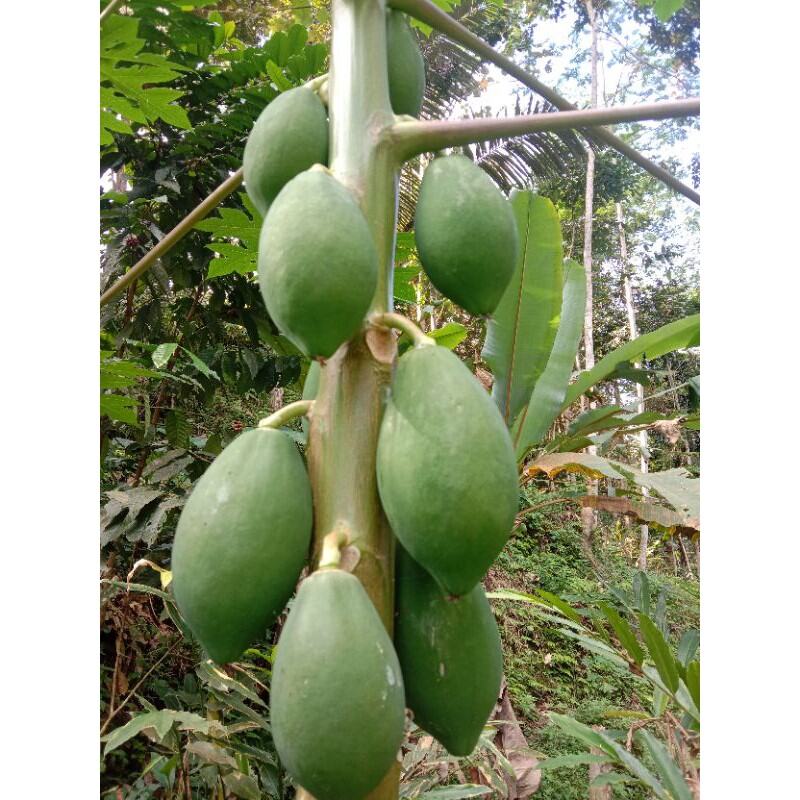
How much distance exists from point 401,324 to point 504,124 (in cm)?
19

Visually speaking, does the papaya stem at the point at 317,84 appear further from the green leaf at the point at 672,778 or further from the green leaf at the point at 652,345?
the green leaf at the point at 672,778

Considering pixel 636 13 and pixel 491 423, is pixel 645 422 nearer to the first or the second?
pixel 491 423

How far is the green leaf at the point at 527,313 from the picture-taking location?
1.54m

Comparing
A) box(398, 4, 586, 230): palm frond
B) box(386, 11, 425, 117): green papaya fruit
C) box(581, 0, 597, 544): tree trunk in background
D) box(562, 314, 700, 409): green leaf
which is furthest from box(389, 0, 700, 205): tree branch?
box(581, 0, 597, 544): tree trunk in background

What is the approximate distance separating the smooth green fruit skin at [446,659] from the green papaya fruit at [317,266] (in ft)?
0.64

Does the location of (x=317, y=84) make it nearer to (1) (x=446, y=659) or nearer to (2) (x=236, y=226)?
(1) (x=446, y=659)

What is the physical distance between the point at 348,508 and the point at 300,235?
193mm

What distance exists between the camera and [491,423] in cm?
46

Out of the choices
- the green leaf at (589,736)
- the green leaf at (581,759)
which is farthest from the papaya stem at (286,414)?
the green leaf at (581,759)

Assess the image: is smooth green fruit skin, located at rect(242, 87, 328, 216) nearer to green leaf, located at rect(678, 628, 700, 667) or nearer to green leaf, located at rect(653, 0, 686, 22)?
green leaf, located at rect(653, 0, 686, 22)

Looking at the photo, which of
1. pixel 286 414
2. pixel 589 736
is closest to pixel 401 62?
pixel 286 414
